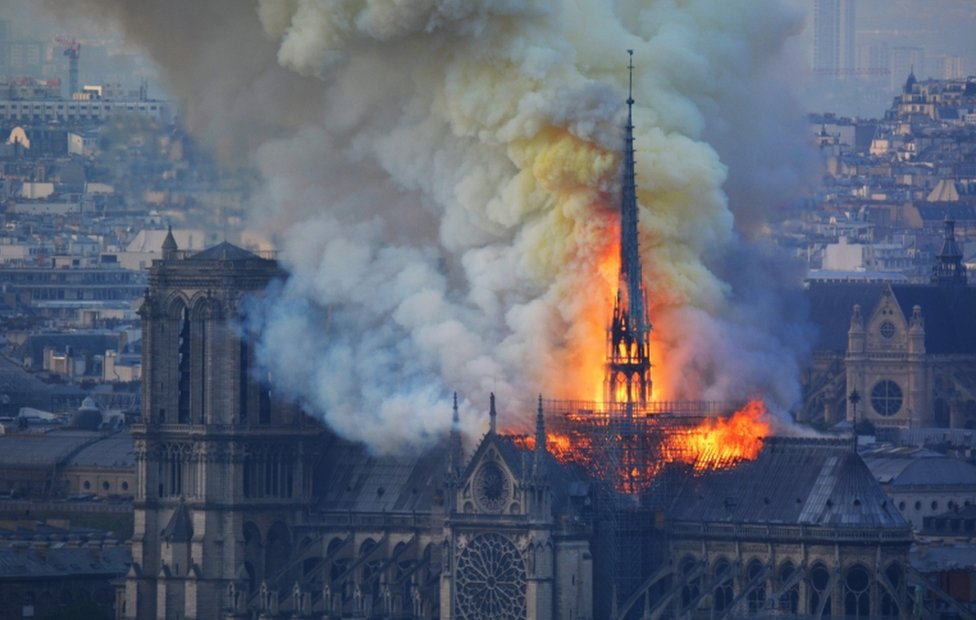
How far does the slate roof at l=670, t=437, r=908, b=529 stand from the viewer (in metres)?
146

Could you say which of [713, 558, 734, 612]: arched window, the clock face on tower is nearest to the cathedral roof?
the clock face on tower

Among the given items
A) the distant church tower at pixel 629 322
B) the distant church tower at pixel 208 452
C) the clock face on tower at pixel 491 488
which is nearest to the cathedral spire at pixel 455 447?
the clock face on tower at pixel 491 488

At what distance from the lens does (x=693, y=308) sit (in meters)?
152

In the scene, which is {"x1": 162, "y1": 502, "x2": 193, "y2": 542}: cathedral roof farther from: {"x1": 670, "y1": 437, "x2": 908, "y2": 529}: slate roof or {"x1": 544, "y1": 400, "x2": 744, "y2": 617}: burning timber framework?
{"x1": 670, "y1": 437, "x2": 908, "y2": 529}: slate roof

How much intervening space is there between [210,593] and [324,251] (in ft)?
33.9

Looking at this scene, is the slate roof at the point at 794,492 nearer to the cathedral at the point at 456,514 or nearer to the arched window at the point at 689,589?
the cathedral at the point at 456,514

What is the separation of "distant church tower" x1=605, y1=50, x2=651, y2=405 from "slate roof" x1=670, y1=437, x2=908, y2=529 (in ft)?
9.92

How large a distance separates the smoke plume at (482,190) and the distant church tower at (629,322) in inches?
31.4

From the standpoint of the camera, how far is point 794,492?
147750 mm

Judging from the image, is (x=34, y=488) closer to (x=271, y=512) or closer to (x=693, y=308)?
(x=271, y=512)

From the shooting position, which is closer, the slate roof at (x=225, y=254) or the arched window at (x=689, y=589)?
the arched window at (x=689, y=589)

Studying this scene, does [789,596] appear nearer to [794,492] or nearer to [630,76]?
[794,492]

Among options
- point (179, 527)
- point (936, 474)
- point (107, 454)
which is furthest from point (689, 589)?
point (107, 454)

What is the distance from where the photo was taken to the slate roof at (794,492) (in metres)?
146
